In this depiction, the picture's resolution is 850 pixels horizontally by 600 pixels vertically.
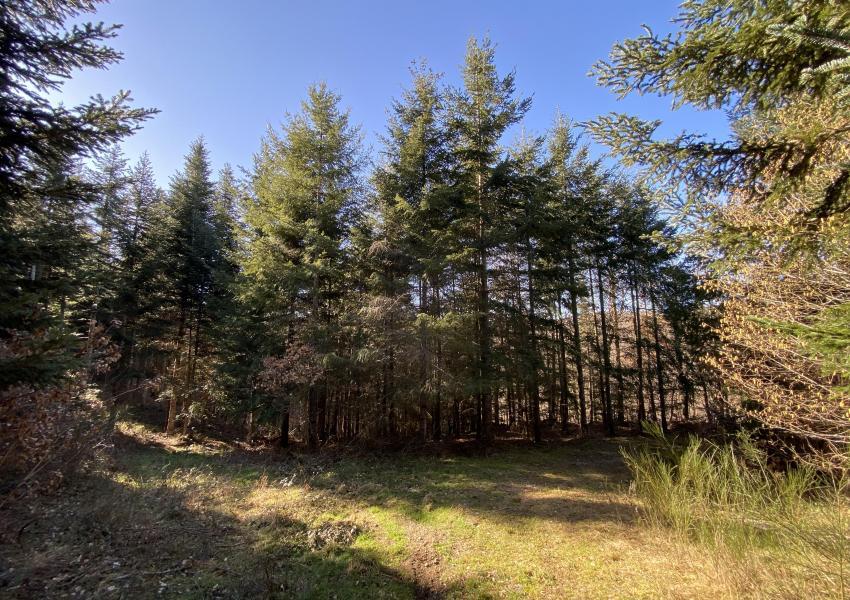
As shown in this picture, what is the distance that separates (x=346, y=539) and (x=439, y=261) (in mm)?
8301

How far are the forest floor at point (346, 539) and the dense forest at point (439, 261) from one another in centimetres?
132

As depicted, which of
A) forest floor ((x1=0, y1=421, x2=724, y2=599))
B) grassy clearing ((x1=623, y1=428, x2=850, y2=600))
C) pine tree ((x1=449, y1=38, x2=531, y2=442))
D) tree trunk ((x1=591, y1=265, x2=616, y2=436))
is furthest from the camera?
tree trunk ((x1=591, y1=265, x2=616, y2=436))

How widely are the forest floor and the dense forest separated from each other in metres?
1.32

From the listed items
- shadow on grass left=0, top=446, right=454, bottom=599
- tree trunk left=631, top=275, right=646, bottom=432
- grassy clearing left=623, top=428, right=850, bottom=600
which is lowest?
shadow on grass left=0, top=446, right=454, bottom=599

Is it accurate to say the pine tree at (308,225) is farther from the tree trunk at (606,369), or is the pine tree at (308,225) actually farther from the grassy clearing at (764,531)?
the tree trunk at (606,369)

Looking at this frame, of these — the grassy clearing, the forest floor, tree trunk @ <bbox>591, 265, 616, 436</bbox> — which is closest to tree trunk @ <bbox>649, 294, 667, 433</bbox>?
tree trunk @ <bbox>591, 265, 616, 436</bbox>

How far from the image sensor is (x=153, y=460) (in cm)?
1277

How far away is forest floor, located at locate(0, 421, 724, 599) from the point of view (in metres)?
4.91

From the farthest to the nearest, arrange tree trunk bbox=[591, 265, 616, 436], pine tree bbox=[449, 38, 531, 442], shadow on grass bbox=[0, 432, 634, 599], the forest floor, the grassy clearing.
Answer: tree trunk bbox=[591, 265, 616, 436], pine tree bbox=[449, 38, 531, 442], shadow on grass bbox=[0, 432, 634, 599], the forest floor, the grassy clearing

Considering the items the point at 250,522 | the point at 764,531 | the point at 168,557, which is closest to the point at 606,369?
the point at 764,531

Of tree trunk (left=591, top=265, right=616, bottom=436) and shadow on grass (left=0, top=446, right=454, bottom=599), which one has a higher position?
tree trunk (left=591, top=265, right=616, bottom=436)

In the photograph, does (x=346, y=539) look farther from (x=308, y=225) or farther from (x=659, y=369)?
(x=659, y=369)

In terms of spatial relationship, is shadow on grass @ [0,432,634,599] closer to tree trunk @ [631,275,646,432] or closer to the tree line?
the tree line

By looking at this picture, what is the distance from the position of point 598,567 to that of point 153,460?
1459 centimetres
